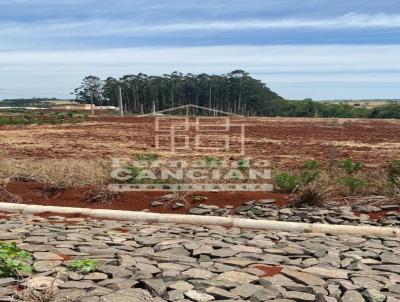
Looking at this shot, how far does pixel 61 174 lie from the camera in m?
9.95

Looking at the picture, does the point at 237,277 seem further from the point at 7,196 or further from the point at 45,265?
the point at 7,196

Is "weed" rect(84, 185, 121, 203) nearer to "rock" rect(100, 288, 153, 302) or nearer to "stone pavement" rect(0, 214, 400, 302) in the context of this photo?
"stone pavement" rect(0, 214, 400, 302)

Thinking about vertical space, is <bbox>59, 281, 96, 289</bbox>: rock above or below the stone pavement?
above

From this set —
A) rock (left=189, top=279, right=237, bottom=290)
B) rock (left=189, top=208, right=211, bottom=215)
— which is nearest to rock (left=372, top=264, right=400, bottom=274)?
rock (left=189, top=279, right=237, bottom=290)

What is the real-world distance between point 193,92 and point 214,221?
68.8 metres

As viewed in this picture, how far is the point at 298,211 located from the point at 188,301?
13.9ft

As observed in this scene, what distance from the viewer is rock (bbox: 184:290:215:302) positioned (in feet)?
13.6

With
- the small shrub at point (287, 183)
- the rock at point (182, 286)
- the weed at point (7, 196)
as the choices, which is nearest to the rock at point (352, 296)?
the rock at point (182, 286)

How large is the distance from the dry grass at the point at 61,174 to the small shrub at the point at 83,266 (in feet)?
16.5

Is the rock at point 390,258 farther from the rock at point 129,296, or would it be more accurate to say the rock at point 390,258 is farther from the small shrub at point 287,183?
the small shrub at point 287,183

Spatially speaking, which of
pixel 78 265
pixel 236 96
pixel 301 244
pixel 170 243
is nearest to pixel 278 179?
pixel 301 244

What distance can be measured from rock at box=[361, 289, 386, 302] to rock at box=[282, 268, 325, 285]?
40 cm

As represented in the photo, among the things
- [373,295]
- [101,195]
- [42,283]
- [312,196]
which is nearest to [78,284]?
[42,283]

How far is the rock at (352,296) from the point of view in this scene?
4.22 meters
